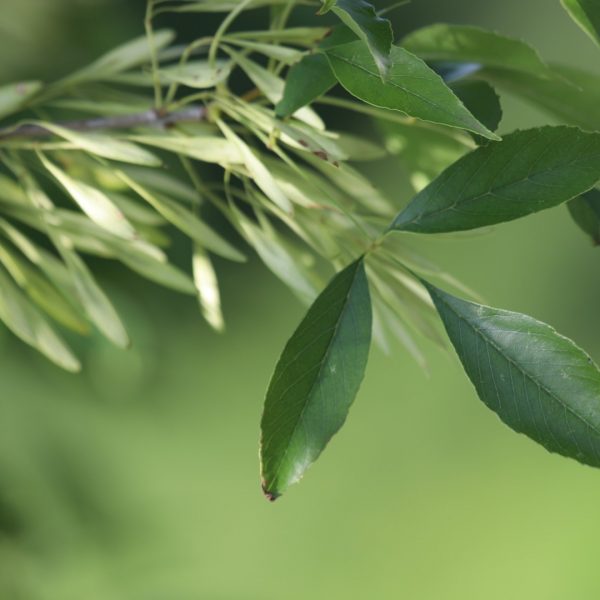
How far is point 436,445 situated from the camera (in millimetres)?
960

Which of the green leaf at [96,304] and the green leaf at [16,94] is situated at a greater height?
the green leaf at [16,94]

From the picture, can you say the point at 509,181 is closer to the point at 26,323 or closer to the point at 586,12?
the point at 586,12

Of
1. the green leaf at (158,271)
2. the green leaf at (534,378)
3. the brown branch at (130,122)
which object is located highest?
the brown branch at (130,122)

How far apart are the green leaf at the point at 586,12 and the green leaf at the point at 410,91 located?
1.7 inches

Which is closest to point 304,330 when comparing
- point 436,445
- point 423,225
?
point 423,225

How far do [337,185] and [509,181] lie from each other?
3.3 inches

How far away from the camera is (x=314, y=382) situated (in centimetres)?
20

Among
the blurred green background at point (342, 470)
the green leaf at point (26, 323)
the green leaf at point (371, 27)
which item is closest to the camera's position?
the green leaf at point (371, 27)

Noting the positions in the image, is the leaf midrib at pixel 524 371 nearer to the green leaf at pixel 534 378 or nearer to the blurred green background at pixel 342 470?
the green leaf at pixel 534 378

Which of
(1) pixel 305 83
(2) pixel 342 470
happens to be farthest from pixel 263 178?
(2) pixel 342 470

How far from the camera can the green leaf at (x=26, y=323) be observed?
26cm

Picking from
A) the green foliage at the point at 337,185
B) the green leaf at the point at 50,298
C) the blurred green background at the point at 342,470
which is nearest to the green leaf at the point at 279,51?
the green foliage at the point at 337,185

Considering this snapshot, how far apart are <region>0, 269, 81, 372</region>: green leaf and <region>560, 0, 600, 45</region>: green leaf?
0.17 m

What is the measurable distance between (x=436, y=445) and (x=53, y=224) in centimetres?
73
